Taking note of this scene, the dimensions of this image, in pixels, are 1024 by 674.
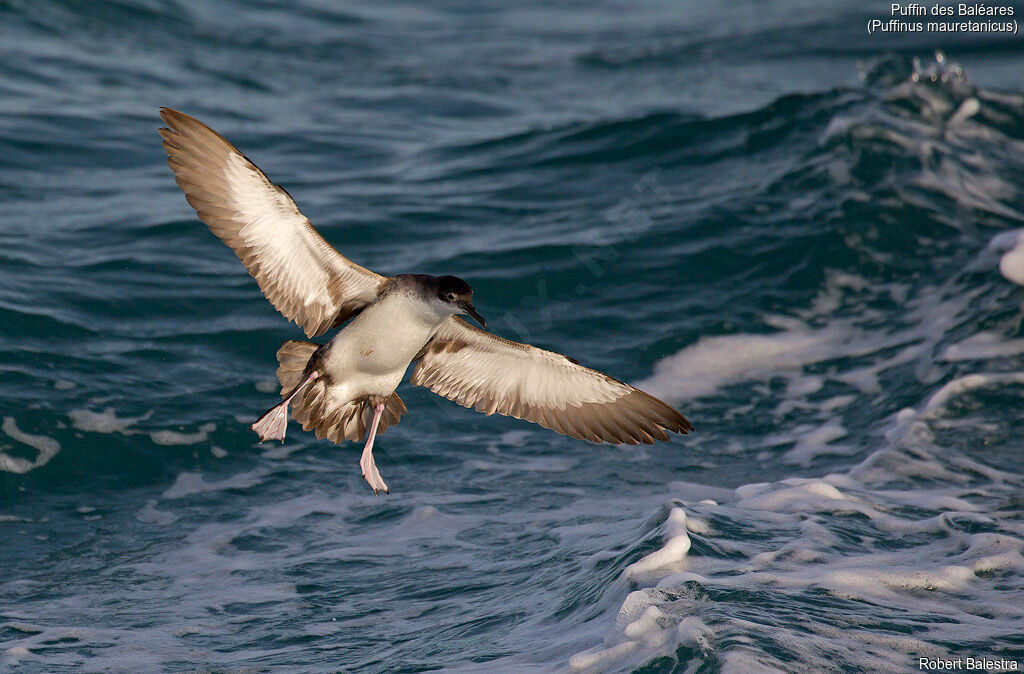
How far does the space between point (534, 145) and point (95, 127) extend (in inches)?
194

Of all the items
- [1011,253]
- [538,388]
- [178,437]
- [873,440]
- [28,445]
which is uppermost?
[538,388]

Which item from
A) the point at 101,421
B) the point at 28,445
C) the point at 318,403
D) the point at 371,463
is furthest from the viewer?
the point at 101,421

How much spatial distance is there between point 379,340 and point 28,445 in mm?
3012

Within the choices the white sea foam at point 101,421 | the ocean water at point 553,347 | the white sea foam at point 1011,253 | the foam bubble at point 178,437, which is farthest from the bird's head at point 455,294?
the white sea foam at point 1011,253

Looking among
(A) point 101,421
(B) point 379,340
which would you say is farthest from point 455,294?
(A) point 101,421

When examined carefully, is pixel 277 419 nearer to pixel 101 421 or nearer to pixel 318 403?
pixel 318 403

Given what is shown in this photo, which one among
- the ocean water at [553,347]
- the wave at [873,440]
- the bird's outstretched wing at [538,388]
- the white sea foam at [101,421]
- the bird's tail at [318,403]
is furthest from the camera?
the white sea foam at [101,421]

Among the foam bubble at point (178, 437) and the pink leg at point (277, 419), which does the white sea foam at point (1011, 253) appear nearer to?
Answer: the pink leg at point (277, 419)

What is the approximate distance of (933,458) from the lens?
680 cm

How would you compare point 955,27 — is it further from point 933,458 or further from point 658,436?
point 658,436

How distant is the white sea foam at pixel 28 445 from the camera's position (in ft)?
22.6

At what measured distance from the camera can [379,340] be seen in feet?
→ 17.5

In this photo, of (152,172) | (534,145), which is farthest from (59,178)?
(534,145)

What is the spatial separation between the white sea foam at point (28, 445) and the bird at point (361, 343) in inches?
88.0
